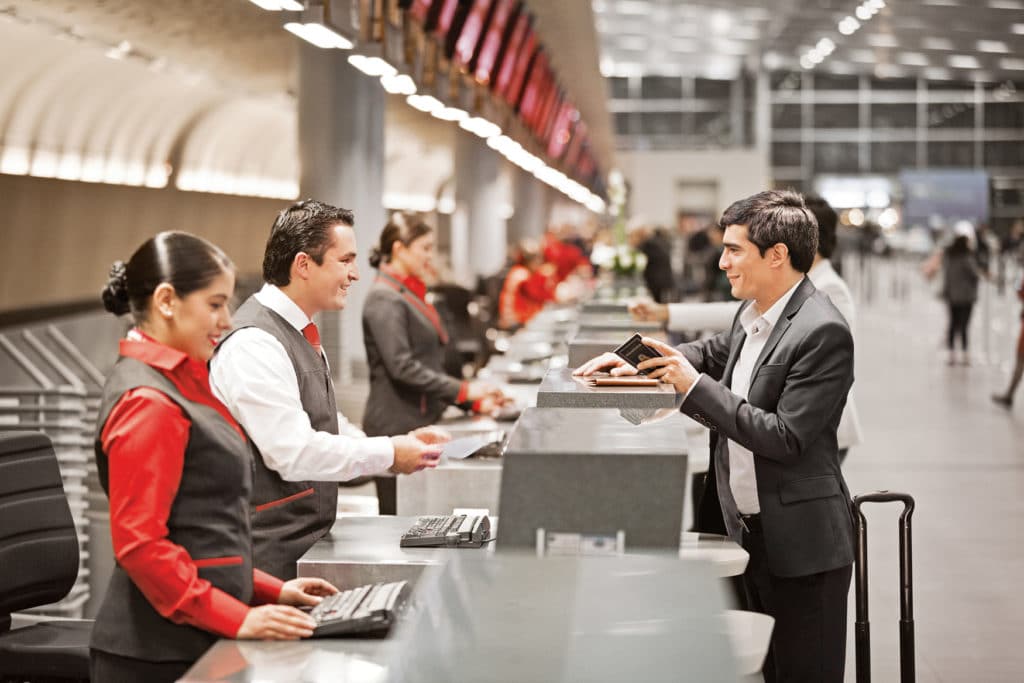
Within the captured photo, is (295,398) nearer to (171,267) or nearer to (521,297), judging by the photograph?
(171,267)

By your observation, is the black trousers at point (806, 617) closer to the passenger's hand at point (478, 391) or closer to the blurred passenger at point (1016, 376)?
the passenger's hand at point (478, 391)

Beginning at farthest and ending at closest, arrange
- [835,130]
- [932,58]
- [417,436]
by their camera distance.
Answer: [835,130]
[932,58]
[417,436]

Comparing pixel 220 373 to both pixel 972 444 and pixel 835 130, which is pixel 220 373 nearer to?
pixel 972 444

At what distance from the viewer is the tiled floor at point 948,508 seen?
19.3 feet

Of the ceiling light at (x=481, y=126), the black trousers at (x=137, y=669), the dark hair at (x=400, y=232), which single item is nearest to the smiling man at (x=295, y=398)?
the black trousers at (x=137, y=669)

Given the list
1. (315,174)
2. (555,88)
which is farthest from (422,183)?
(315,174)

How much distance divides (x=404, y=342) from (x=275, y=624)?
3.26 m

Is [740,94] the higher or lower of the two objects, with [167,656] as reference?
higher

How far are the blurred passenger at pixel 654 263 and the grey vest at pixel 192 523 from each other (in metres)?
13.1

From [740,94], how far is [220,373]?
4835cm

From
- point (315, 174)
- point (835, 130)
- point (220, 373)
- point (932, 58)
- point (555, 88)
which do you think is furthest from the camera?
point (835, 130)

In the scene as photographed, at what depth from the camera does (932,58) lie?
122ft

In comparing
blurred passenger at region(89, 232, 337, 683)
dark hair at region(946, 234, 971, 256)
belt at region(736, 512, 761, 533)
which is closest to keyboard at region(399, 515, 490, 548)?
belt at region(736, 512, 761, 533)

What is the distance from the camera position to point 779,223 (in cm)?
371
